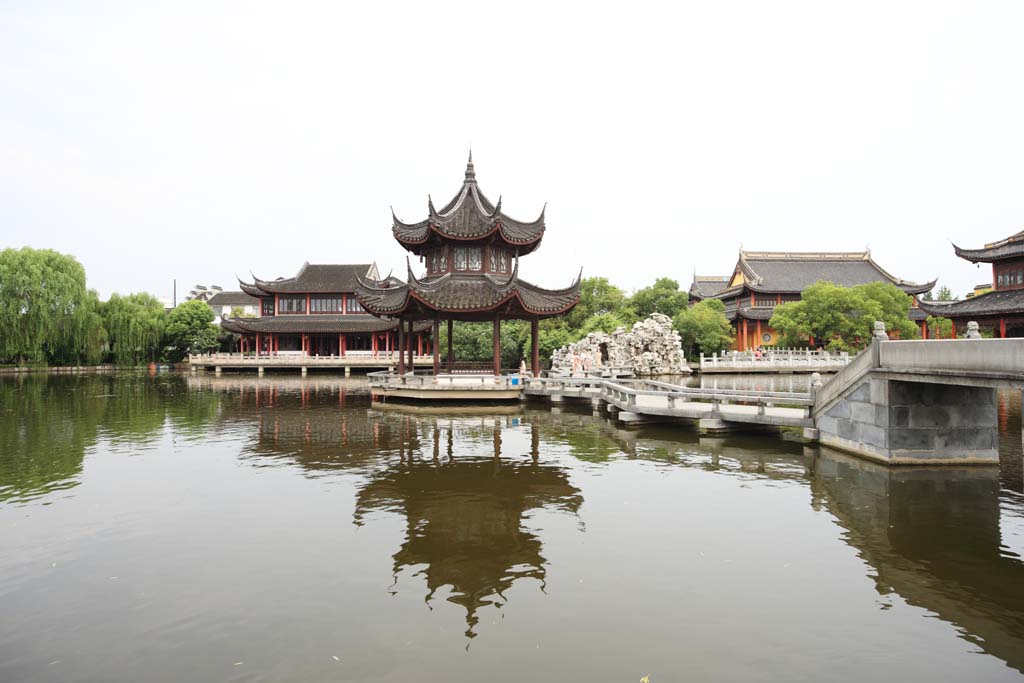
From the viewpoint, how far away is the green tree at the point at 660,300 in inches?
2260

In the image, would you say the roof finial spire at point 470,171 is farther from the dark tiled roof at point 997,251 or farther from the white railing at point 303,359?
the dark tiled roof at point 997,251

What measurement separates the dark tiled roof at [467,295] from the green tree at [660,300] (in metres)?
31.4

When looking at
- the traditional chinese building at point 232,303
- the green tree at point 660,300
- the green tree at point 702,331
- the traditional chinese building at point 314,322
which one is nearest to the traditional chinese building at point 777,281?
the green tree at point 702,331

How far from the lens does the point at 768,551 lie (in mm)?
8109

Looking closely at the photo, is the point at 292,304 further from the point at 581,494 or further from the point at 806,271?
Answer: the point at 806,271

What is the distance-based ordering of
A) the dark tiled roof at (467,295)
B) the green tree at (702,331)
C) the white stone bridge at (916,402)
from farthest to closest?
the green tree at (702,331), the dark tiled roof at (467,295), the white stone bridge at (916,402)

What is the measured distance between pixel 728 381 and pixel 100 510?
39.7 metres

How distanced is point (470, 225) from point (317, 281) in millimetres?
34708

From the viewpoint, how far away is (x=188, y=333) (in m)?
58.2

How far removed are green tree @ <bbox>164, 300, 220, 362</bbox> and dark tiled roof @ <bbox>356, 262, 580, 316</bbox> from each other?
37.4m

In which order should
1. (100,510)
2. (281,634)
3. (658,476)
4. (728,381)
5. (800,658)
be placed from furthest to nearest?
(728,381), (658,476), (100,510), (281,634), (800,658)

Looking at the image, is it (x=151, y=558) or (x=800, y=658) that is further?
(x=151, y=558)

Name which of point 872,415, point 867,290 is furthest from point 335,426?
point 867,290

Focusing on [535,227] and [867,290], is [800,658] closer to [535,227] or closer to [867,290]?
[535,227]
